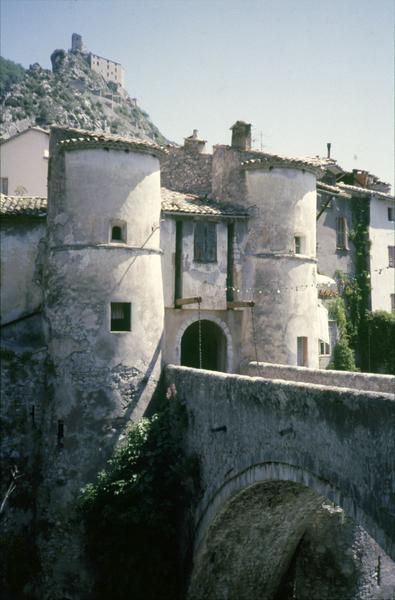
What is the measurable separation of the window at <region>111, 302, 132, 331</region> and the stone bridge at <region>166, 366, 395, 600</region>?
1.92m

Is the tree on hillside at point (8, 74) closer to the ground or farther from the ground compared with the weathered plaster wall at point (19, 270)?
farther from the ground

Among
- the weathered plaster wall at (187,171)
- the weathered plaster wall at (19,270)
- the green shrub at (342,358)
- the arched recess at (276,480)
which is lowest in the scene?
the arched recess at (276,480)

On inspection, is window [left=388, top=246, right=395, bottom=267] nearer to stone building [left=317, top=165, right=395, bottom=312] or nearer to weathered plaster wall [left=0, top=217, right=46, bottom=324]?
stone building [left=317, top=165, right=395, bottom=312]

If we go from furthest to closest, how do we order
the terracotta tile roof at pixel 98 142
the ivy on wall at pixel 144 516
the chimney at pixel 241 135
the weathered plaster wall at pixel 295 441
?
the chimney at pixel 241 135
the terracotta tile roof at pixel 98 142
the ivy on wall at pixel 144 516
the weathered plaster wall at pixel 295 441

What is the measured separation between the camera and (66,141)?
1714 centimetres

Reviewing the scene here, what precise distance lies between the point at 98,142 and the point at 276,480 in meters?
10.4

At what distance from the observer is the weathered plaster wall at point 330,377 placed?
1424 cm

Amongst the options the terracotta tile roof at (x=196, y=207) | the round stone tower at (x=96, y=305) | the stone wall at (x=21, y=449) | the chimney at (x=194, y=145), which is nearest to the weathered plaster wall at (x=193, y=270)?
the terracotta tile roof at (x=196, y=207)

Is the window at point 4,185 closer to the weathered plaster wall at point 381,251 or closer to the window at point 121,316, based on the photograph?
the window at point 121,316

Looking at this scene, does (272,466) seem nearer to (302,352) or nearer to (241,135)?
(302,352)

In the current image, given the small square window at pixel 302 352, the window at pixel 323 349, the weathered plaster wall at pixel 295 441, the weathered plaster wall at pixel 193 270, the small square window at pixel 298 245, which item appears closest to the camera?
the weathered plaster wall at pixel 295 441

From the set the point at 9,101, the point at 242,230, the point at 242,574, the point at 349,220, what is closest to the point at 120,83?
the point at 9,101

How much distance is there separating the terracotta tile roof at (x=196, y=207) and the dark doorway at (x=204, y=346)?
12.9 feet

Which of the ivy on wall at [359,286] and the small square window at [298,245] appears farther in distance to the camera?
the ivy on wall at [359,286]
